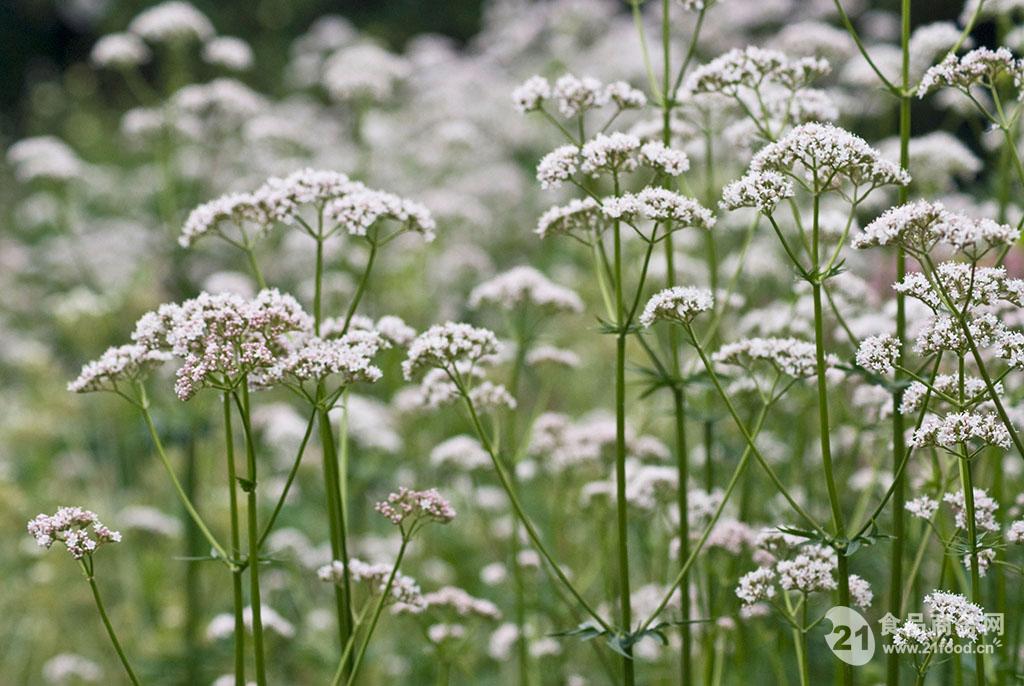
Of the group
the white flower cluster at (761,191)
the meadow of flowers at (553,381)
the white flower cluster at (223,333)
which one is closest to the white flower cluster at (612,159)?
the meadow of flowers at (553,381)

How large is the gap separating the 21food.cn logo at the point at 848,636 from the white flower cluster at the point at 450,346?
122 centimetres

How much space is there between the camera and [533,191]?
1095cm

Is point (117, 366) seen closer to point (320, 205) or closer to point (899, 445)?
point (320, 205)

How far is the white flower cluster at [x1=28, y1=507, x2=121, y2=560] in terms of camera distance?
265cm

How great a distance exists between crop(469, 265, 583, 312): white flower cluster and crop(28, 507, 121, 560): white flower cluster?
1875 mm

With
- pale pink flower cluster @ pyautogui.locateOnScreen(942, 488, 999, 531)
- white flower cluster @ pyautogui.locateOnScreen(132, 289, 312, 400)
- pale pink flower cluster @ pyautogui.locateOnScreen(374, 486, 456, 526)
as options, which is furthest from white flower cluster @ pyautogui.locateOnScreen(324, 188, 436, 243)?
pale pink flower cluster @ pyautogui.locateOnScreen(942, 488, 999, 531)

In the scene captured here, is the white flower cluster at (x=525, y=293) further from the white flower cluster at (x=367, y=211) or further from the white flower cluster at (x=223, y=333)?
the white flower cluster at (x=223, y=333)

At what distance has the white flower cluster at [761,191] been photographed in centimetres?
276

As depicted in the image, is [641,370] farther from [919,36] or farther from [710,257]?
[919,36]

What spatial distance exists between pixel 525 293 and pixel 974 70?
6.26ft

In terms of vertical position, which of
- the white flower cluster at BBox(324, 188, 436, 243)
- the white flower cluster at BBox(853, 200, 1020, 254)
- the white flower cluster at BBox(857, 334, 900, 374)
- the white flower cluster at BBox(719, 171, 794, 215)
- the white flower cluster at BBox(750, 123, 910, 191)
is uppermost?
the white flower cluster at BBox(324, 188, 436, 243)

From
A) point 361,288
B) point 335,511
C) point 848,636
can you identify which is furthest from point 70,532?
point 848,636

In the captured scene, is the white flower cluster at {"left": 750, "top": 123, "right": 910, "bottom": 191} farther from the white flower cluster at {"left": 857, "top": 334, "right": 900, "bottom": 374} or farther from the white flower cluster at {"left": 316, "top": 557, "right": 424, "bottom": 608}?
the white flower cluster at {"left": 316, "top": 557, "right": 424, "bottom": 608}

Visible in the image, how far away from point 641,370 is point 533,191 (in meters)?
7.68
